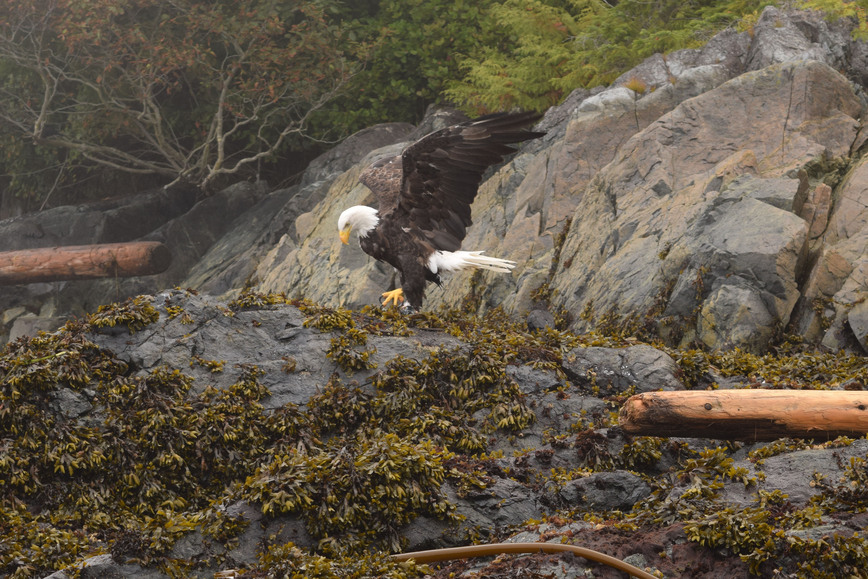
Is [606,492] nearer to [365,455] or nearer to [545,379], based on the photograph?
[365,455]

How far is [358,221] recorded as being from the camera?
855 cm

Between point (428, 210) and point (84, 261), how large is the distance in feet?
34.6

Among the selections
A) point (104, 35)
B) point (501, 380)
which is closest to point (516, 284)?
point (501, 380)

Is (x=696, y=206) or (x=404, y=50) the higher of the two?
(x=404, y=50)

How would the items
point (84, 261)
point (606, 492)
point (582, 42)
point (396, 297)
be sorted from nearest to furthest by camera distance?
point (606, 492) < point (396, 297) < point (582, 42) < point (84, 261)

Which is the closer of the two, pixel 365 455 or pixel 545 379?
pixel 365 455

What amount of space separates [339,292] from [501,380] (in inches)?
241

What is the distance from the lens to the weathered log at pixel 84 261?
648 inches

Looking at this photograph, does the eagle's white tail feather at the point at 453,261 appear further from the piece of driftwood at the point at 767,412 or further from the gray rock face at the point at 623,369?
the piece of driftwood at the point at 767,412

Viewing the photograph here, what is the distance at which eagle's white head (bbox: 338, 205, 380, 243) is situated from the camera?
332 inches

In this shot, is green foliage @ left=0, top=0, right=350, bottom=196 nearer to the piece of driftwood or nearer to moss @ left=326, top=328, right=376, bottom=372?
moss @ left=326, top=328, right=376, bottom=372

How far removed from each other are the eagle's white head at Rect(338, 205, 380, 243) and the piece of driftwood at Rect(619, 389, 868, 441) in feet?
14.4

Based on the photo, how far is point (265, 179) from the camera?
19.6m

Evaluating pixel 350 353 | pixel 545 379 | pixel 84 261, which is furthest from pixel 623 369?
pixel 84 261
